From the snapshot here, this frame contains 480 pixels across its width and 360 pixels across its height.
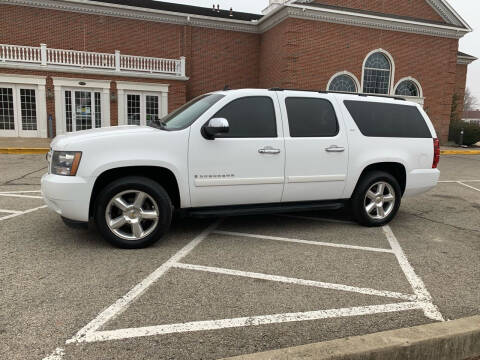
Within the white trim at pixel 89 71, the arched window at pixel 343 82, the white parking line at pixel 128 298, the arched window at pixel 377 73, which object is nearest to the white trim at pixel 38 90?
the white trim at pixel 89 71

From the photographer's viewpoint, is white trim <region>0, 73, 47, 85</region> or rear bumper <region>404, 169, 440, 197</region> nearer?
rear bumper <region>404, 169, 440, 197</region>

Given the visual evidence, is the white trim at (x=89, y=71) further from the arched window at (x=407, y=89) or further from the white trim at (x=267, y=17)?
the arched window at (x=407, y=89)

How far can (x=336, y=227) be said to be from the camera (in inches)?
228

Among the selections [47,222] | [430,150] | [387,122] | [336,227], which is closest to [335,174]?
[336,227]

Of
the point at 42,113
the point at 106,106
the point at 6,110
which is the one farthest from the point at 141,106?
the point at 6,110

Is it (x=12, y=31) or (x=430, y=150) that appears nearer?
(x=430, y=150)

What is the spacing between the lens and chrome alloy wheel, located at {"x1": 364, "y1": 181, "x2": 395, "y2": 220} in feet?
18.9

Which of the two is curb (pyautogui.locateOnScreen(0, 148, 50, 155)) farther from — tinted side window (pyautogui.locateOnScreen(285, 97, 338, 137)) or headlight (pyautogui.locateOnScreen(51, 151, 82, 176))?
tinted side window (pyautogui.locateOnScreen(285, 97, 338, 137))

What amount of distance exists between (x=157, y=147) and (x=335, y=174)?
2427mm

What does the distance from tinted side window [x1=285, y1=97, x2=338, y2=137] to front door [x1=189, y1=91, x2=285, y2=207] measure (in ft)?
0.71

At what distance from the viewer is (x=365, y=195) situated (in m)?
5.67

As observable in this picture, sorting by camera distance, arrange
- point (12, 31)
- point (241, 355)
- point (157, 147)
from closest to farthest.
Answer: point (241, 355) → point (157, 147) → point (12, 31)

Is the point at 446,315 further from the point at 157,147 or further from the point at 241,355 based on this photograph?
the point at 157,147

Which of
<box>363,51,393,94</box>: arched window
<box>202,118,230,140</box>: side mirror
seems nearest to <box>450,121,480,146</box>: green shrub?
<box>363,51,393,94</box>: arched window
